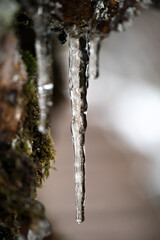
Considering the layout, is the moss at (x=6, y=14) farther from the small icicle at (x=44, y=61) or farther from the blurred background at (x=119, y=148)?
the blurred background at (x=119, y=148)

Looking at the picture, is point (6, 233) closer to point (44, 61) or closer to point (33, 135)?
point (33, 135)

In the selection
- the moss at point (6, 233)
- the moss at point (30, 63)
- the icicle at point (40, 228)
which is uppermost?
the moss at point (30, 63)

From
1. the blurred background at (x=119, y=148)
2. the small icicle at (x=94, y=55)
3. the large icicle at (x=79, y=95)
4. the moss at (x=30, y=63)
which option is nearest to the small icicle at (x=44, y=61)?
the moss at (x=30, y=63)

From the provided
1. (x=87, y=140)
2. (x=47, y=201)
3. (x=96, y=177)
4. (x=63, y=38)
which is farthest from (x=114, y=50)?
(x=63, y=38)

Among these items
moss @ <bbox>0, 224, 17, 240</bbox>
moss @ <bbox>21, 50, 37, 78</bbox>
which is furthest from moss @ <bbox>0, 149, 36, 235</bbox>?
moss @ <bbox>0, 224, 17, 240</bbox>

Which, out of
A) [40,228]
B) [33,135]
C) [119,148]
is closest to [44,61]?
[33,135]

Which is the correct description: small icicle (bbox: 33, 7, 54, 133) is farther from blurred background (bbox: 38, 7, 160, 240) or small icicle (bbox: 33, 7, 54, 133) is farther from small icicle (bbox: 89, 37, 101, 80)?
blurred background (bbox: 38, 7, 160, 240)
